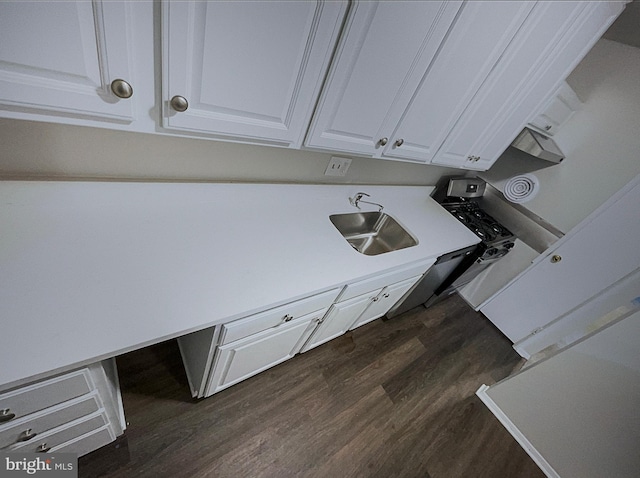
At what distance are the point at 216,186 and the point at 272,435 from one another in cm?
129

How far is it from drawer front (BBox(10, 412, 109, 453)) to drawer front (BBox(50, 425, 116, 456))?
22 millimetres

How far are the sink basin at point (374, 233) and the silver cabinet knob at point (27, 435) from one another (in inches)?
53.5

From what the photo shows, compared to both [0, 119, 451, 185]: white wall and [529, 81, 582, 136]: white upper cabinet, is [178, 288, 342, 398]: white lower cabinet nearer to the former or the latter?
[0, 119, 451, 185]: white wall

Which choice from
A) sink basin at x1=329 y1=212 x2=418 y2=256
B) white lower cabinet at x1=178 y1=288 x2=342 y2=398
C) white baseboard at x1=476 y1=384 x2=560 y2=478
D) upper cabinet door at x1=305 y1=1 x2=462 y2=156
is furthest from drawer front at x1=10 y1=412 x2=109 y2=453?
white baseboard at x1=476 y1=384 x2=560 y2=478

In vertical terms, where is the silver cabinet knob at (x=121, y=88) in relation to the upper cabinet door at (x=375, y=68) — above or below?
below

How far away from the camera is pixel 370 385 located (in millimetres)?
1668

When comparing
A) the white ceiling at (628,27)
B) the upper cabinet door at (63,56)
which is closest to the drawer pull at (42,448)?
the upper cabinet door at (63,56)

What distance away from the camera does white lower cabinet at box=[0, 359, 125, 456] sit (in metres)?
0.58

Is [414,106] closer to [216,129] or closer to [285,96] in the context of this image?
[285,96]

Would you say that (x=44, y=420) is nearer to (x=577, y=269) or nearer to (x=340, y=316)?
(x=340, y=316)

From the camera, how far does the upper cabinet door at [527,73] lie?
1.10m

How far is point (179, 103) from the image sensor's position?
616 mm

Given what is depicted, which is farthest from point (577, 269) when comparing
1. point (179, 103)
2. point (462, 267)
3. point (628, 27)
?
point (179, 103)

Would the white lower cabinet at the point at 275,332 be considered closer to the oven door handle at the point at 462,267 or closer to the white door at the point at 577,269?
the oven door handle at the point at 462,267
